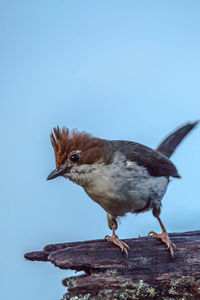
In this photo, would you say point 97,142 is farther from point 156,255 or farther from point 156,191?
point 156,255

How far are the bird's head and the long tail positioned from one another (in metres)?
1.68

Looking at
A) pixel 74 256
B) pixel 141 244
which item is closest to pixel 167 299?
pixel 141 244

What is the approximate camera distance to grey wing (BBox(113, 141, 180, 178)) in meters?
4.31

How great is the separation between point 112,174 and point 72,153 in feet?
1.38

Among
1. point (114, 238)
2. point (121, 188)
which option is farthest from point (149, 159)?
point (114, 238)

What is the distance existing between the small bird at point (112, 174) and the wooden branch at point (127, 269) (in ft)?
0.40

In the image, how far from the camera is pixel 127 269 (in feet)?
11.2

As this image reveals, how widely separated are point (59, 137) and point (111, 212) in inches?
36.9

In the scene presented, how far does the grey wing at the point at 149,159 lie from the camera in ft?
14.1

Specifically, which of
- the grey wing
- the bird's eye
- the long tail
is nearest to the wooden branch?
the bird's eye

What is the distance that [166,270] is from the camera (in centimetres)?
347

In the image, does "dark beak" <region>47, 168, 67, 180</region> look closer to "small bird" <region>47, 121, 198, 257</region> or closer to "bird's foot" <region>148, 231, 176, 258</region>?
"small bird" <region>47, 121, 198, 257</region>

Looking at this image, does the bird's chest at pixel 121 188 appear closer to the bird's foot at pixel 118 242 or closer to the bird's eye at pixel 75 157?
the bird's eye at pixel 75 157

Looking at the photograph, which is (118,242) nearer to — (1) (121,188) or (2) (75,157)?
(1) (121,188)
